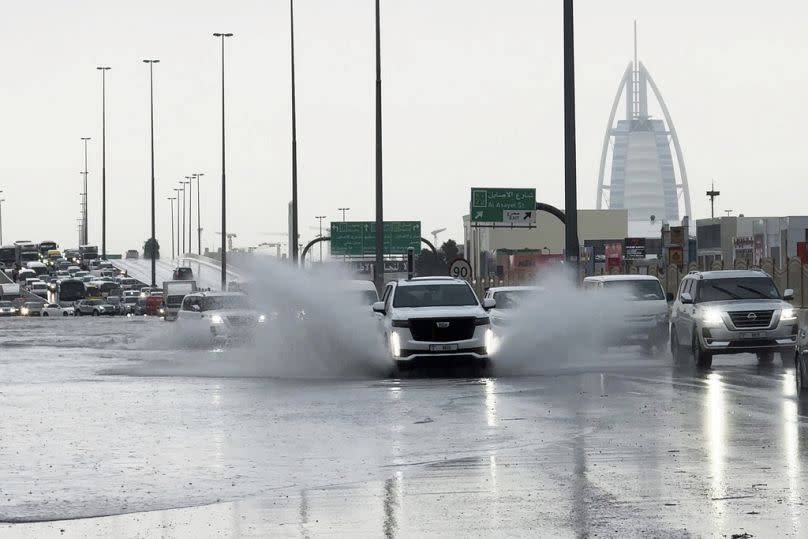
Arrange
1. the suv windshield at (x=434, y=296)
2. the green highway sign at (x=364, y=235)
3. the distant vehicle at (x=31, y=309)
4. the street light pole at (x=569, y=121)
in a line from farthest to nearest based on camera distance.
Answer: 1. the distant vehicle at (x=31, y=309)
2. the green highway sign at (x=364, y=235)
3. the street light pole at (x=569, y=121)
4. the suv windshield at (x=434, y=296)

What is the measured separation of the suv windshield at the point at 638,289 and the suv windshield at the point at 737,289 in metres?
6.29

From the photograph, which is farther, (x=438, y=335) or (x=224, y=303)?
(x=224, y=303)

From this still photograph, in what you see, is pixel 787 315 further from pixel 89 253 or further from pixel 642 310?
pixel 89 253

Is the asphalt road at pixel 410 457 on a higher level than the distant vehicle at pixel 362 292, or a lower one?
lower

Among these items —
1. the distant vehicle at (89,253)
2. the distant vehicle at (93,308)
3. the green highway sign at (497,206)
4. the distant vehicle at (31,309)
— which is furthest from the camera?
the distant vehicle at (89,253)

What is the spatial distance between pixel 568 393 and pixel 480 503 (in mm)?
11784

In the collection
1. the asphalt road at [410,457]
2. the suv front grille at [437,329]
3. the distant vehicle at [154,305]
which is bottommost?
the distant vehicle at [154,305]

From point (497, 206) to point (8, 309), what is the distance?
1797 inches

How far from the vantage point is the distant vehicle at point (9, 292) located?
4845 inches

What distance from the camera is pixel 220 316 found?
44281mm

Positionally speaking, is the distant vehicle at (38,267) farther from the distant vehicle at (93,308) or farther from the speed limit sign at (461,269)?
the speed limit sign at (461,269)

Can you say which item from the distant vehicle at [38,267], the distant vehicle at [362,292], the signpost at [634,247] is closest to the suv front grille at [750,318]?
the distant vehicle at [362,292]

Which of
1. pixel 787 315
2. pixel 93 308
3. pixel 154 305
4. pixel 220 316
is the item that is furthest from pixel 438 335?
pixel 93 308

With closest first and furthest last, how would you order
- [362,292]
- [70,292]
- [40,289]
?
[362,292]
[70,292]
[40,289]
